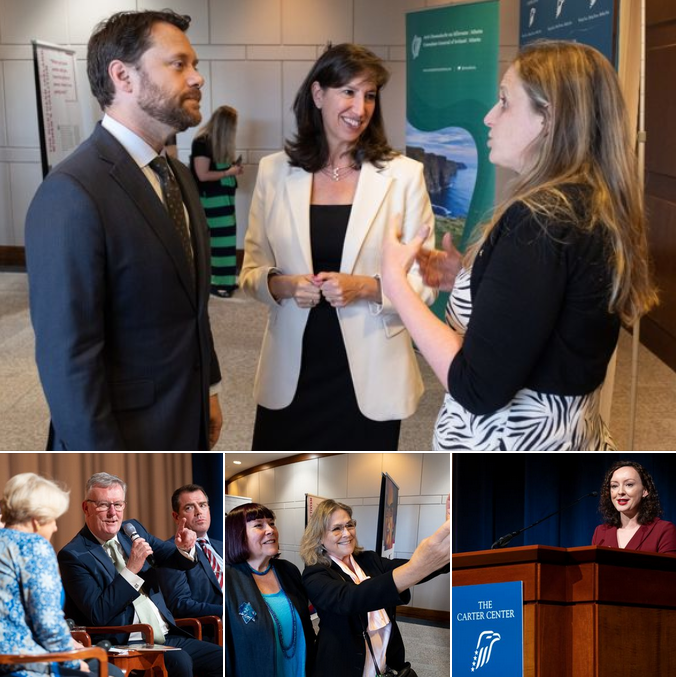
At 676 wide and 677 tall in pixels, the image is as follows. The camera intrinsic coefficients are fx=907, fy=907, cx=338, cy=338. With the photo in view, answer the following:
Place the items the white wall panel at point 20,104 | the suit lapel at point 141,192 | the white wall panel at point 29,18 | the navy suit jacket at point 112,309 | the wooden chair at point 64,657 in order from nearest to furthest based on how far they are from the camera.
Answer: the wooden chair at point 64,657 < the navy suit jacket at point 112,309 < the suit lapel at point 141,192 < the white wall panel at point 29,18 < the white wall panel at point 20,104

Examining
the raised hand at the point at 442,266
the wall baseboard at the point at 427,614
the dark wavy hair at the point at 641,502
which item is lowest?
the wall baseboard at the point at 427,614

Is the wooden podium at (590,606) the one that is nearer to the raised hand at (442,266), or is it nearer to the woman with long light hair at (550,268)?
the woman with long light hair at (550,268)

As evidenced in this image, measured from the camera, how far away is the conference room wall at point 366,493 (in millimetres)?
1801

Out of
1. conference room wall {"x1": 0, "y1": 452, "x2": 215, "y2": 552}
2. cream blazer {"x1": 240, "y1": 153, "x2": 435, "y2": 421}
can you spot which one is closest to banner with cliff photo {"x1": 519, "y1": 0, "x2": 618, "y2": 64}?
cream blazer {"x1": 240, "y1": 153, "x2": 435, "y2": 421}

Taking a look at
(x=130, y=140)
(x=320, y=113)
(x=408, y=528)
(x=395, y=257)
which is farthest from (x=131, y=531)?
(x=320, y=113)

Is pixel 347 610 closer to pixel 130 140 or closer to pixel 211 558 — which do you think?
pixel 211 558

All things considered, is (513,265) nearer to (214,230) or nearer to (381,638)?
(381,638)

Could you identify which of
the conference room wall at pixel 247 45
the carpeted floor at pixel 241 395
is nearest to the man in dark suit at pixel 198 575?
the carpeted floor at pixel 241 395

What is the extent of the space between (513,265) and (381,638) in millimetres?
784

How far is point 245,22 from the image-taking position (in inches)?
418

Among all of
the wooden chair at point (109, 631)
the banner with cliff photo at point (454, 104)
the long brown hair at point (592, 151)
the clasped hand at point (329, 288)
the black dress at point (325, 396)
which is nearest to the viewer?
the wooden chair at point (109, 631)

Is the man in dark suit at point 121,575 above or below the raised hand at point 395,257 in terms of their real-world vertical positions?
below

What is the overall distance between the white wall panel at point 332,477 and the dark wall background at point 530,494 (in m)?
0.22

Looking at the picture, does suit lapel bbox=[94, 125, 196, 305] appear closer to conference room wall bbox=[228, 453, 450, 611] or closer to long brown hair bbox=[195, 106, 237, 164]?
conference room wall bbox=[228, 453, 450, 611]
